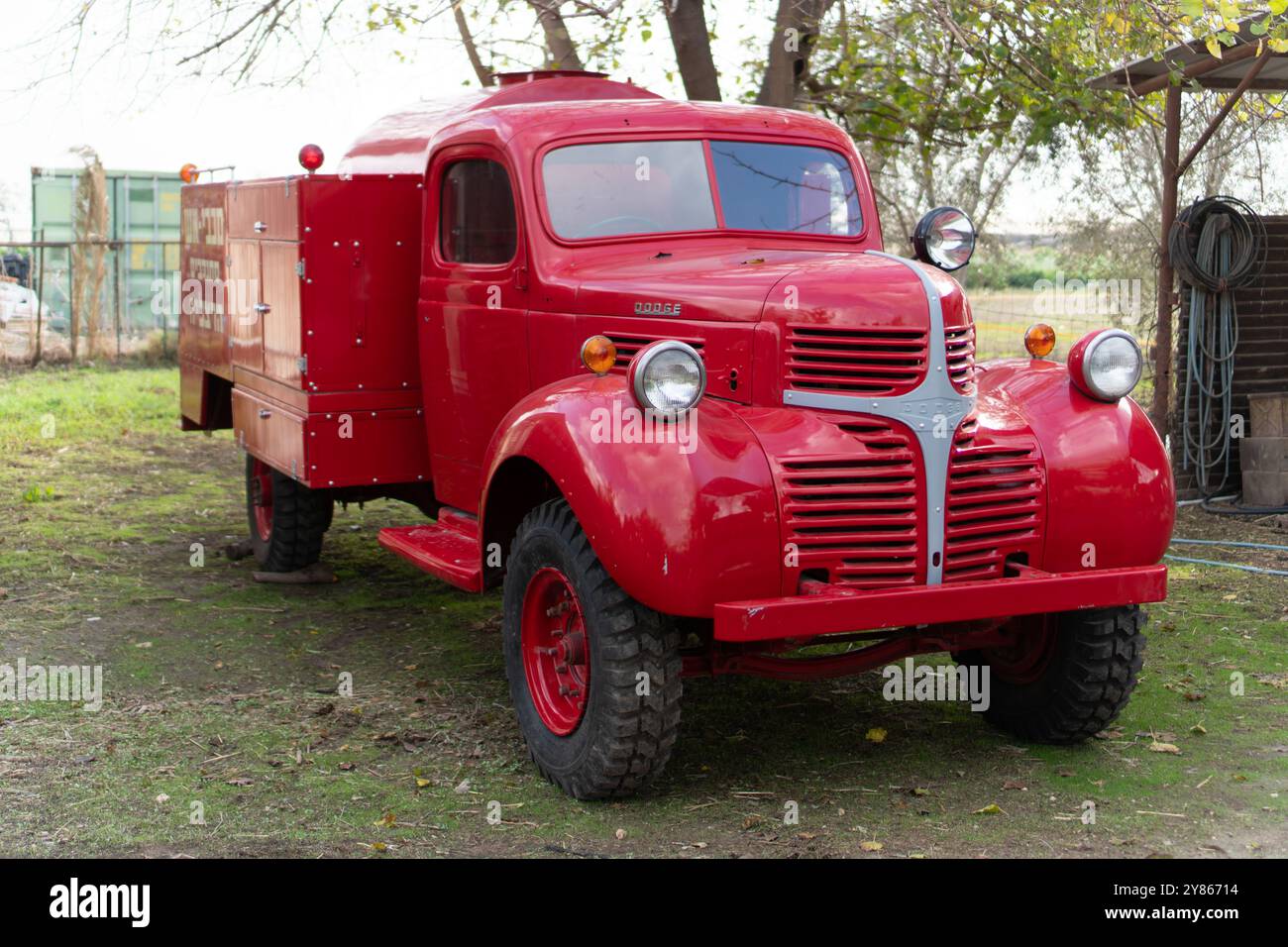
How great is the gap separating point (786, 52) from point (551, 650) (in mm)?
5529

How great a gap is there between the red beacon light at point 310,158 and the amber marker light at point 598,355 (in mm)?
2192

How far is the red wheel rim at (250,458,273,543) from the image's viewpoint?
8.12 meters

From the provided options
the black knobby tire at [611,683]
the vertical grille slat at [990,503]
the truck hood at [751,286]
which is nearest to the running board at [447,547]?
the black knobby tire at [611,683]

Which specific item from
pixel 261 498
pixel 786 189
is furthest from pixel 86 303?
pixel 786 189

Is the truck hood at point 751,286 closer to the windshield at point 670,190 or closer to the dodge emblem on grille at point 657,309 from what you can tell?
the dodge emblem on grille at point 657,309

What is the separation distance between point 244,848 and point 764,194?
10.2 ft

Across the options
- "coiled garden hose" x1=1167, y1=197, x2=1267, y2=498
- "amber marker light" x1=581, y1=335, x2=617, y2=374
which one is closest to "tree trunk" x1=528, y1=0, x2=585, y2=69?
"coiled garden hose" x1=1167, y1=197, x2=1267, y2=498

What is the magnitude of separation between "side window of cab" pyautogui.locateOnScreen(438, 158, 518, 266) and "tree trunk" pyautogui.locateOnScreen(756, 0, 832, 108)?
3654mm

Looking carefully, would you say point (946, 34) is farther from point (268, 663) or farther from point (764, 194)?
point (268, 663)

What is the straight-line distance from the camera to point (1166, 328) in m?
9.48

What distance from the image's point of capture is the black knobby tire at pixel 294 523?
7.68m

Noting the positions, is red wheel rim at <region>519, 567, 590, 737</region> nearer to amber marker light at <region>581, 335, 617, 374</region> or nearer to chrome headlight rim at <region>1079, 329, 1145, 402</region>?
amber marker light at <region>581, 335, 617, 374</region>

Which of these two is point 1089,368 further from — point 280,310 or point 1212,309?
point 1212,309
